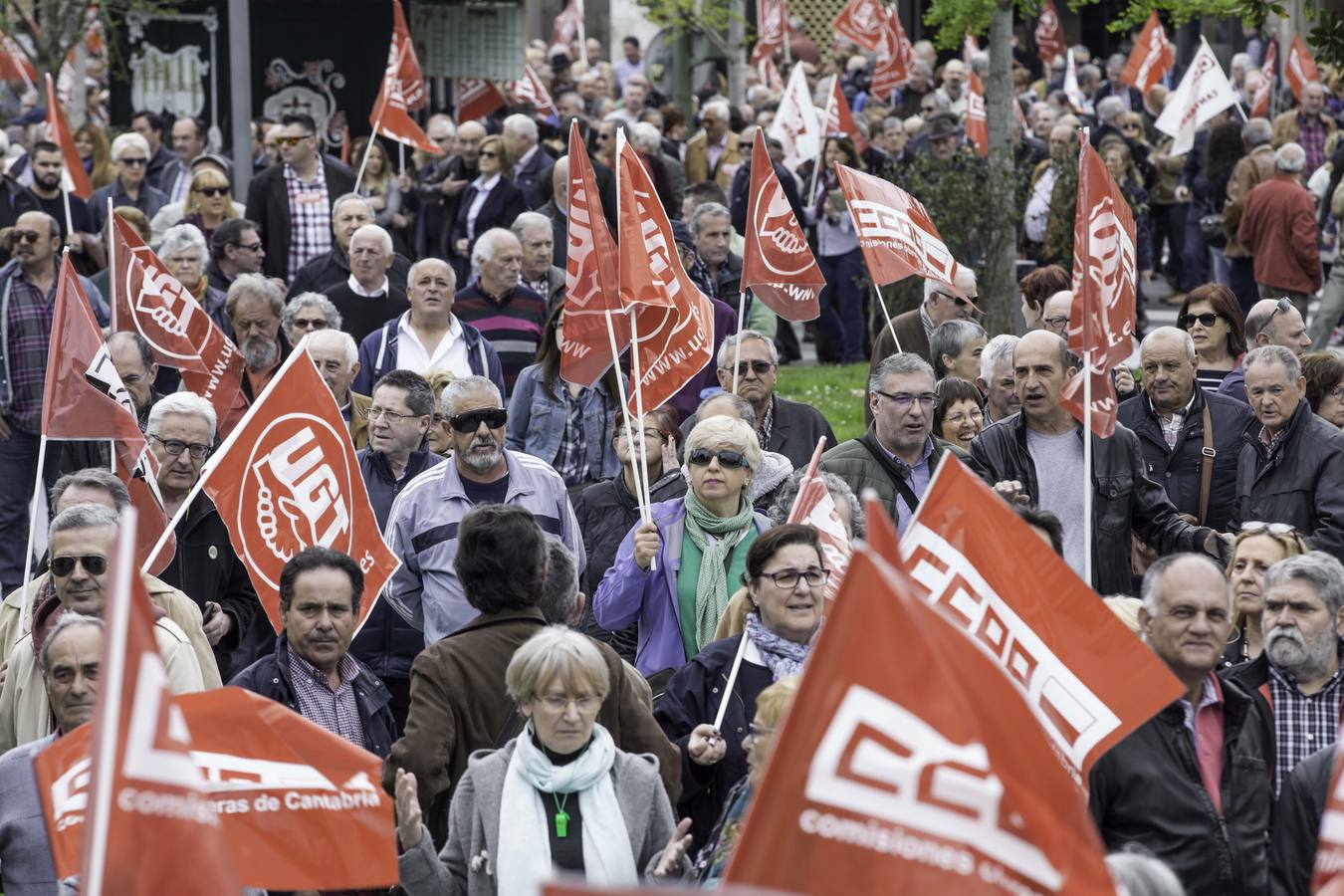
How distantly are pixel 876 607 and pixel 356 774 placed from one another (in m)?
1.77

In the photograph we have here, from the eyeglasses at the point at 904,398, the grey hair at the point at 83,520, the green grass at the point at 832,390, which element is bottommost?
the green grass at the point at 832,390

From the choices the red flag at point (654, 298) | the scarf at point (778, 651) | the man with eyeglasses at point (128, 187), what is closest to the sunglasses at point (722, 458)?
the scarf at point (778, 651)

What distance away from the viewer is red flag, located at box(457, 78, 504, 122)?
2198cm

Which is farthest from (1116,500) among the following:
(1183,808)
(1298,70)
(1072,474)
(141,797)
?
(1298,70)

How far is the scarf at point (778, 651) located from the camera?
6.55m

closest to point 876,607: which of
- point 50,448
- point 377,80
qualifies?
point 50,448

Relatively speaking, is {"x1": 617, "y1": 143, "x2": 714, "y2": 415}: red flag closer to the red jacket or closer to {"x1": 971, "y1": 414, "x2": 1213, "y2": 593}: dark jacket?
{"x1": 971, "y1": 414, "x2": 1213, "y2": 593}: dark jacket

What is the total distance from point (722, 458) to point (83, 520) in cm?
212

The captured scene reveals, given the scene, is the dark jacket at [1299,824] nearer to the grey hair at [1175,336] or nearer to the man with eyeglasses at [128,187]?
the grey hair at [1175,336]

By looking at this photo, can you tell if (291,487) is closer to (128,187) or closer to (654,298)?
(654,298)

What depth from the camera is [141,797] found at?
13.5ft

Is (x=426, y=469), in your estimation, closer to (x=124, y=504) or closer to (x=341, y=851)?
(x=124, y=504)

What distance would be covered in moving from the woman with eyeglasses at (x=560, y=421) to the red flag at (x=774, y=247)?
37.6 inches

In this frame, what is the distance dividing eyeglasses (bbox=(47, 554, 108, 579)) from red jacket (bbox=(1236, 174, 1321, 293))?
1204 centimetres
